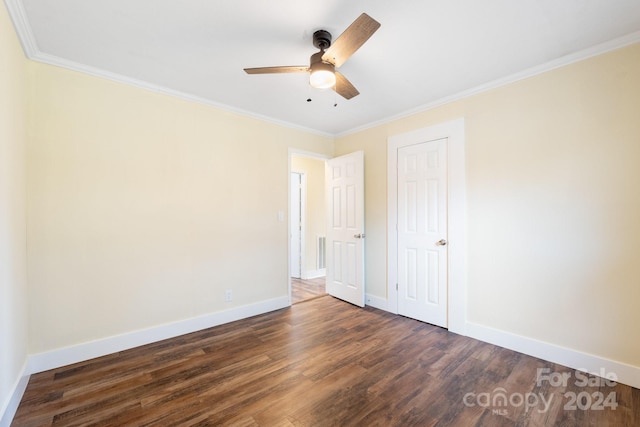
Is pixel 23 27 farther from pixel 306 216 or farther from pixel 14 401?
pixel 306 216

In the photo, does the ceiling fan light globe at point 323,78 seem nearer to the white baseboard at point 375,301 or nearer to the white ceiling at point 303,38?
the white ceiling at point 303,38

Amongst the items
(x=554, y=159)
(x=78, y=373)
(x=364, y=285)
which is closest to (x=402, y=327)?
(x=364, y=285)

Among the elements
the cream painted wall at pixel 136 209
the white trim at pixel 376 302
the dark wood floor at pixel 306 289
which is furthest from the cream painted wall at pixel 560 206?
the cream painted wall at pixel 136 209

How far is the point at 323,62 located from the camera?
6.10 feet

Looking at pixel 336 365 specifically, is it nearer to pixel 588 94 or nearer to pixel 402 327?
pixel 402 327

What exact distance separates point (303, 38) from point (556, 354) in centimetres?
328

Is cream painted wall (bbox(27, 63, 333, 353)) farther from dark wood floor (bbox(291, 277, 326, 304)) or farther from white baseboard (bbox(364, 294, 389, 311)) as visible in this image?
white baseboard (bbox(364, 294, 389, 311))

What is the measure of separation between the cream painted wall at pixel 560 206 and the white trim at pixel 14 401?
3.61 meters

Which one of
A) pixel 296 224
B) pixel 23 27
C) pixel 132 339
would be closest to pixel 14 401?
pixel 132 339

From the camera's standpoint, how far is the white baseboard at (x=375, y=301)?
3608 millimetres

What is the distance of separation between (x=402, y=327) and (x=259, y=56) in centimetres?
305

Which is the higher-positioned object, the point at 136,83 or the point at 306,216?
the point at 136,83

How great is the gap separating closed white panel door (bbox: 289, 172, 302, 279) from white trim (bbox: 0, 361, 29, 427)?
382cm

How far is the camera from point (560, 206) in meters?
2.28
